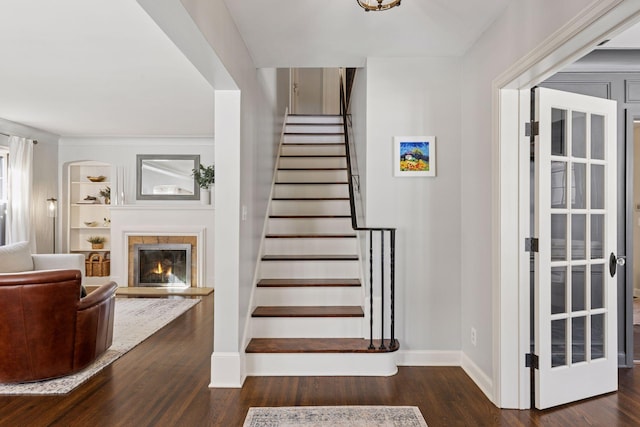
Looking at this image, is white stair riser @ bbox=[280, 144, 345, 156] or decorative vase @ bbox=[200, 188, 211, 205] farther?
decorative vase @ bbox=[200, 188, 211, 205]

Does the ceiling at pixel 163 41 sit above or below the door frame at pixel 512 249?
above

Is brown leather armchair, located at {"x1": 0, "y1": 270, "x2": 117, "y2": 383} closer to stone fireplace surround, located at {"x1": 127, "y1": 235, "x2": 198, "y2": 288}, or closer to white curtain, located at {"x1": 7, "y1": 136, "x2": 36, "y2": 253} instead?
stone fireplace surround, located at {"x1": 127, "y1": 235, "x2": 198, "y2": 288}

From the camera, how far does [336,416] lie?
2.54m

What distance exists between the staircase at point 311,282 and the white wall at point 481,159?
2.29 feet

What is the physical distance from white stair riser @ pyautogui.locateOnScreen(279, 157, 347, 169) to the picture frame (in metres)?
2.08

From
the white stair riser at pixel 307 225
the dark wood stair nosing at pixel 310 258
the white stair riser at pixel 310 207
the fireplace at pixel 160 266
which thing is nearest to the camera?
the dark wood stair nosing at pixel 310 258

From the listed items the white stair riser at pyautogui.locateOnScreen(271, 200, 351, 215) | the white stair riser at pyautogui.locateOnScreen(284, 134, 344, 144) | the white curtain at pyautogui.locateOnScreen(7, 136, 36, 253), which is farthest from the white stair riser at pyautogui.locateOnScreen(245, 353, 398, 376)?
the white curtain at pyautogui.locateOnScreen(7, 136, 36, 253)

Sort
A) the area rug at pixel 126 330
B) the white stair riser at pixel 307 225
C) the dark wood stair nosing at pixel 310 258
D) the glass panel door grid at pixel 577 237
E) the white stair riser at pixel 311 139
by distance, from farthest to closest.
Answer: the white stair riser at pixel 311 139, the white stair riser at pixel 307 225, the dark wood stair nosing at pixel 310 258, the area rug at pixel 126 330, the glass panel door grid at pixel 577 237

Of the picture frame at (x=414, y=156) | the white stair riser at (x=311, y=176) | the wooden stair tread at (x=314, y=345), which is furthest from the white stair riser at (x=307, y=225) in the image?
the wooden stair tread at (x=314, y=345)

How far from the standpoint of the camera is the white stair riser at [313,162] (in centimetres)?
547

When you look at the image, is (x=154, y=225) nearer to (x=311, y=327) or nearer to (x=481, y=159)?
(x=311, y=327)

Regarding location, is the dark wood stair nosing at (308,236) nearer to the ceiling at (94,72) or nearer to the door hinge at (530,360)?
the ceiling at (94,72)

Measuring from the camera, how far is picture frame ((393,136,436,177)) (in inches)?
134

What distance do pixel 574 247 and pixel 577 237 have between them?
69 millimetres
